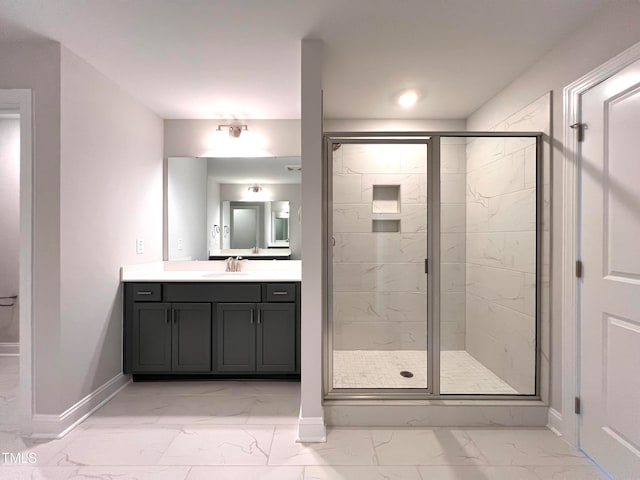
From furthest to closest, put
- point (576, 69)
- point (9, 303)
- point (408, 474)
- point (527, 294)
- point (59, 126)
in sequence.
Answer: point (9, 303), point (527, 294), point (59, 126), point (576, 69), point (408, 474)

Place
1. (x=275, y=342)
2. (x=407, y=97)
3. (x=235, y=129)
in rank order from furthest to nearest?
1. (x=235, y=129)
2. (x=407, y=97)
3. (x=275, y=342)

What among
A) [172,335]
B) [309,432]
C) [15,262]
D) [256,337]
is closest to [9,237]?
[15,262]

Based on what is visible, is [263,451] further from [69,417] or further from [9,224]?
[9,224]

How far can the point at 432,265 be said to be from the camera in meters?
2.47

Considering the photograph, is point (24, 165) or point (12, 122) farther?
point (12, 122)

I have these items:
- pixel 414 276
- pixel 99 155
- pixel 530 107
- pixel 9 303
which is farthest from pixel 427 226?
pixel 9 303

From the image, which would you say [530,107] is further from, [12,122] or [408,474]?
[12,122]

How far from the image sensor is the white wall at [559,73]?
1789 mm

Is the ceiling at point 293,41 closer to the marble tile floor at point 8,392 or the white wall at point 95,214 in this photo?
the white wall at point 95,214

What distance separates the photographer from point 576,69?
208 centimetres

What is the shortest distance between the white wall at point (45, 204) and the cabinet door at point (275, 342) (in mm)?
1358

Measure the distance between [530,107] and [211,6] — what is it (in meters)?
2.16

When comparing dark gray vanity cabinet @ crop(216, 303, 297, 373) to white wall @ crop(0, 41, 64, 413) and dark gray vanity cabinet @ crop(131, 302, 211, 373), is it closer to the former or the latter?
dark gray vanity cabinet @ crop(131, 302, 211, 373)

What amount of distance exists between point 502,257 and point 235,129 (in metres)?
2.63
